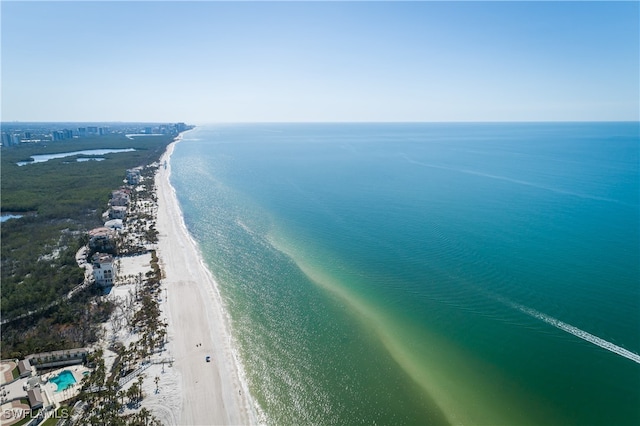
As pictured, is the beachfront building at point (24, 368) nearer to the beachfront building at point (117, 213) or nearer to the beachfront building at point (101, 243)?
the beachfront building at point (101, 243)

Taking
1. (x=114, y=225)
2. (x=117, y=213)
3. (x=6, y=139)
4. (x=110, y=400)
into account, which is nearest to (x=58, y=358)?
(x=110, y=400)

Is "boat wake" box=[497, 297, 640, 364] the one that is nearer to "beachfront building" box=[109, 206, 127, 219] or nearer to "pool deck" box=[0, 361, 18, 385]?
"pool deck" box=[0, 361, 18, 385]

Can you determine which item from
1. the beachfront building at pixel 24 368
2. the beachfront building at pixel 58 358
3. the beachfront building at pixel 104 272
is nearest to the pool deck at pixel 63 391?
the beachfront building at pixel 58 358

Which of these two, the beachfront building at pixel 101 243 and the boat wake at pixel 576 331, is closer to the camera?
the boat wake at pixel 576 331

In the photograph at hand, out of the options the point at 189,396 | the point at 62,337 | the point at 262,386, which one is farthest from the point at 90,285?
the point at 262,386

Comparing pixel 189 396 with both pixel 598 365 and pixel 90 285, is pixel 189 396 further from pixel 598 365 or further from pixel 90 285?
pixel 598 365

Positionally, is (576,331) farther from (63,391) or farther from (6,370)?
(6,370)
